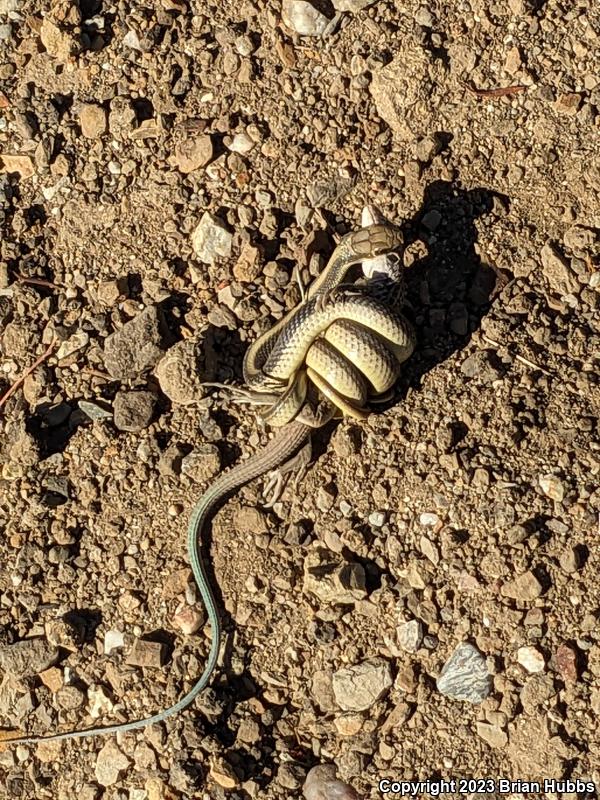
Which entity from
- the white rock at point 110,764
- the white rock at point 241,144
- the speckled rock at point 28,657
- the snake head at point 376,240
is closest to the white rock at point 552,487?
the snake head at point 376,240

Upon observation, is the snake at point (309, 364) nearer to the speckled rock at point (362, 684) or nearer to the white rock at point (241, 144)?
the speckled rock at point (362, 684)

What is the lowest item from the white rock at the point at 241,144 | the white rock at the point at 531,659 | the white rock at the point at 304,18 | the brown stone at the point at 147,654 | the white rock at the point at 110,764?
the white rock at the point at 110,764

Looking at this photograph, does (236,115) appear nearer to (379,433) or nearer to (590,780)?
(379,433)

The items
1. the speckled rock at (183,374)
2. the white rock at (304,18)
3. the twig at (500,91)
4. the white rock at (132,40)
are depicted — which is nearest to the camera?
the speckled rock at (183,374)

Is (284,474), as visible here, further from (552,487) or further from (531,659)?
(531,659)

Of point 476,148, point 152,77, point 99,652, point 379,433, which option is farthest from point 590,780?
point 152,77

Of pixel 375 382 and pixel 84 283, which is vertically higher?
pixel 375 382
